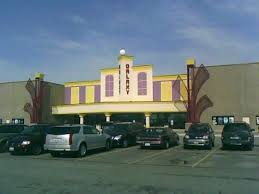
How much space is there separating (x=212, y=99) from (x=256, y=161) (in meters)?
32.6

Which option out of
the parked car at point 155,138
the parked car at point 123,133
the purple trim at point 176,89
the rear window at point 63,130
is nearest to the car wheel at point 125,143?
the parked car at point 123,133

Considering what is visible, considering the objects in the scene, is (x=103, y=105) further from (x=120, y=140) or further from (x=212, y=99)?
(x=120, y=140)

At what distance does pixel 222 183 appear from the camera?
443 inches

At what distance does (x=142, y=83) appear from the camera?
56.8 m

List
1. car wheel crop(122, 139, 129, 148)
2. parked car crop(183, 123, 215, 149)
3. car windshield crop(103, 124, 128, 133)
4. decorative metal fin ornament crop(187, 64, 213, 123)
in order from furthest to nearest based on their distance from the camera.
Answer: decorative metal fin ornament crop(187, 64, 213, 123) → car windshield crop(103, 124, 128, 133) → car wheel crop(122, 139, 129, 148) → parked car crop(183, 123, 215, 149)

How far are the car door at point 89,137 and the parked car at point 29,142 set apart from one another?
3.08 meters

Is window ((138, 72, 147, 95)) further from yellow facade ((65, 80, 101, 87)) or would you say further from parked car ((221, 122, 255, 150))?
parked car ((221, 122, 255, 150))

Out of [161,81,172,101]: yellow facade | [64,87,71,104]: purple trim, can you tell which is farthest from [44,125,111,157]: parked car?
[64,87,71,104]: purple trim

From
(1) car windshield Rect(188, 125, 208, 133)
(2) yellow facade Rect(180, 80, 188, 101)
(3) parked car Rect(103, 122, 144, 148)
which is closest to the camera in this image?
(1) car windshield Rect(188, 125, 208, 133)

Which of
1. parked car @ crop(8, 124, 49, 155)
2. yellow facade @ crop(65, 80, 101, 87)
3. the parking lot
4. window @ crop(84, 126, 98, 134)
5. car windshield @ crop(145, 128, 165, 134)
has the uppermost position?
yellow facade @ crop(65, 80, 101, 87)

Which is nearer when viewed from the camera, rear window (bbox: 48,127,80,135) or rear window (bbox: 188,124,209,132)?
rear window (bbox: 48,127,80,135)

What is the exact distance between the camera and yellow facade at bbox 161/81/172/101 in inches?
2202

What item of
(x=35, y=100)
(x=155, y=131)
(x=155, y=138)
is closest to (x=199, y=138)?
(x=155, y=138)

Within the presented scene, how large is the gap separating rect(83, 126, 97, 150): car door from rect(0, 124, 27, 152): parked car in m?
6.13
